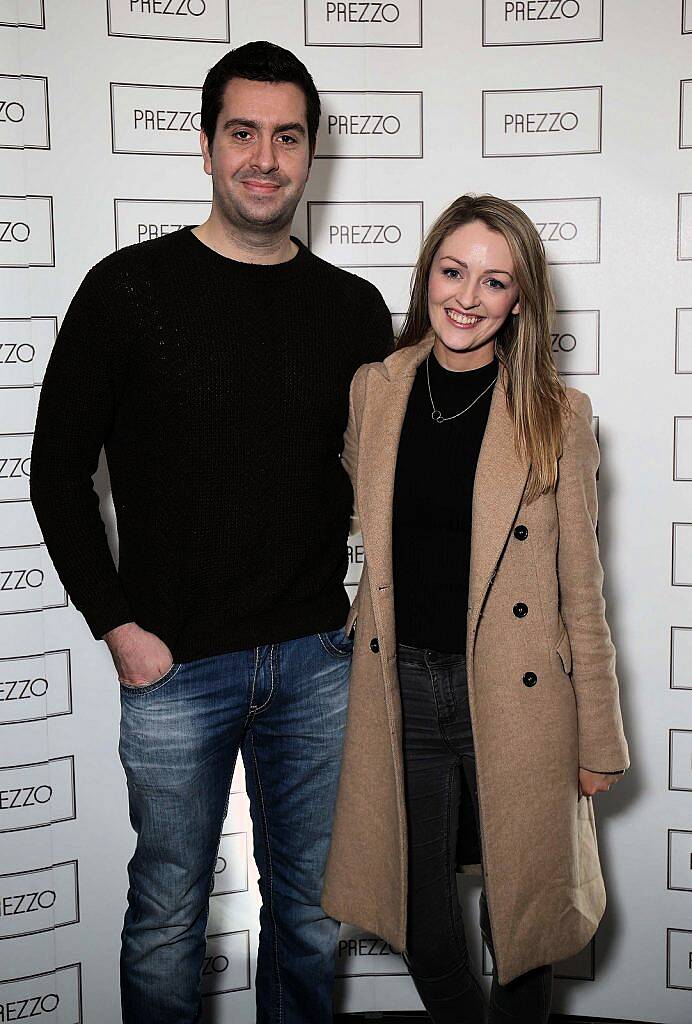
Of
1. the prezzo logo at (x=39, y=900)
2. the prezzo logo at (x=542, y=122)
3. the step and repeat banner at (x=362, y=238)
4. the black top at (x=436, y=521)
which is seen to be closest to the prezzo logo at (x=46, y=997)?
the step and repeat banner at (x=362, y=238)

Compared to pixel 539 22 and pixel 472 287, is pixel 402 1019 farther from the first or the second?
pixel 539 22

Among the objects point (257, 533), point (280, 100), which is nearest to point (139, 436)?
point (257, 533)

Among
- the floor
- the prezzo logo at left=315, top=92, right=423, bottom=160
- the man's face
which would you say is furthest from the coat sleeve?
the floor

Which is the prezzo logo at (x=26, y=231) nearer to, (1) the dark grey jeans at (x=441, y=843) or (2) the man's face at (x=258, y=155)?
(2) the man's face at (x=258, y=155)

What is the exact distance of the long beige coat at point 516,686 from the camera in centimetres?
173

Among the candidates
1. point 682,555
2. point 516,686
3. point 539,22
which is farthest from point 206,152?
point 682,555

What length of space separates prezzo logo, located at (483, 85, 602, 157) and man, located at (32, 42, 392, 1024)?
595 mm

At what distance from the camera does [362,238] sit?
7.72 feet

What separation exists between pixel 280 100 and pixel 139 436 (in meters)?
0.65

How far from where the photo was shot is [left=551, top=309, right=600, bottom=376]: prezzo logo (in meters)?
2.35

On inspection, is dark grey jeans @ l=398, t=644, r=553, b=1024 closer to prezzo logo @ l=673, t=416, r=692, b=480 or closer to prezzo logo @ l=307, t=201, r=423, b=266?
prezzo logo @ l=673, t=416, r=692, b=480

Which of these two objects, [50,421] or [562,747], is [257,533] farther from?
[562,747]

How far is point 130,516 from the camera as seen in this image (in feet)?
6.05

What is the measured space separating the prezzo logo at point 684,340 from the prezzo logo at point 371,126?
2.32 feet
